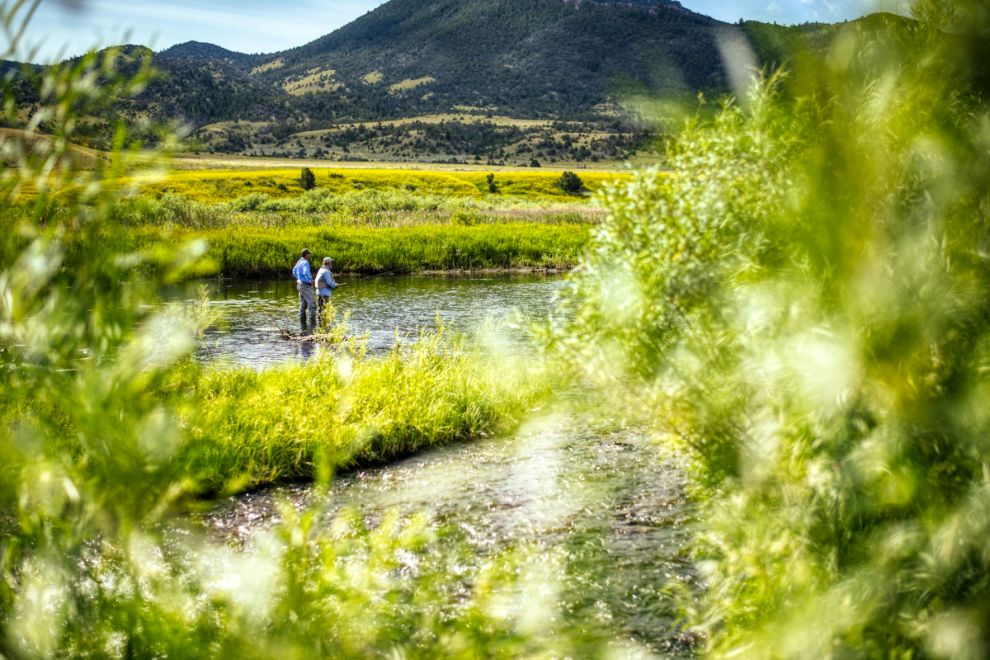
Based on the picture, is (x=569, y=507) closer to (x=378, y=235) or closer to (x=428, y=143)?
(x=378, y=235)

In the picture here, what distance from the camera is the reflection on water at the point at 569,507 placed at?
275 inches

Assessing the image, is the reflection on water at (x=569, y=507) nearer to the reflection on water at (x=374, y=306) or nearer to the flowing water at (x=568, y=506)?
the flowing water at (x=568, y=506)

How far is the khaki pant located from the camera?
66.4 feet

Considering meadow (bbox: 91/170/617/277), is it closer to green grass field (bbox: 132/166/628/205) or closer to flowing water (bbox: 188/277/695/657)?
green grass field (bbox: 132/166/628/205)

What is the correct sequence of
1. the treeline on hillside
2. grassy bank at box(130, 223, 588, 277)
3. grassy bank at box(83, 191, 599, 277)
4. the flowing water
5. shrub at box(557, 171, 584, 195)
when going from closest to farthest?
the flowing water → grassy bank at box(130, 223, 588, 277) → grassy bank at box(83, 191, 599, 277) → shrub at box(557, 171, 584, 195) → the treeline on hillside

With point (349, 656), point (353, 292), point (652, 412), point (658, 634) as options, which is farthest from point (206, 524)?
point (353, 292)

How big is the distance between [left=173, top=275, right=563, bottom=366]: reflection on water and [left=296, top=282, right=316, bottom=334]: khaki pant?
79cm

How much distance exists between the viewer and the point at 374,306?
26.5 metres

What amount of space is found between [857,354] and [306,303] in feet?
60.9

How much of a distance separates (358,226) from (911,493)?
139 feet

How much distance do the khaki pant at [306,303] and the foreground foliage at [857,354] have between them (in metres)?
16.8

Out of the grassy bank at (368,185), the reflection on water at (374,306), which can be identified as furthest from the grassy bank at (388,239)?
the grassy bank at (368,185)

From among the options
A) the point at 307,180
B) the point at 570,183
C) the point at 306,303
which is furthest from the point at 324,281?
the point at 570,183

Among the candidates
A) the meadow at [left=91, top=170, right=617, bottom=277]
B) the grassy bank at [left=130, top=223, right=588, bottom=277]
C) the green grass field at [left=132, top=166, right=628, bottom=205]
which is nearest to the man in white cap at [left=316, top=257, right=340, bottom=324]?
the meadow at [left=91, top=170, right=617, bottom=277]
